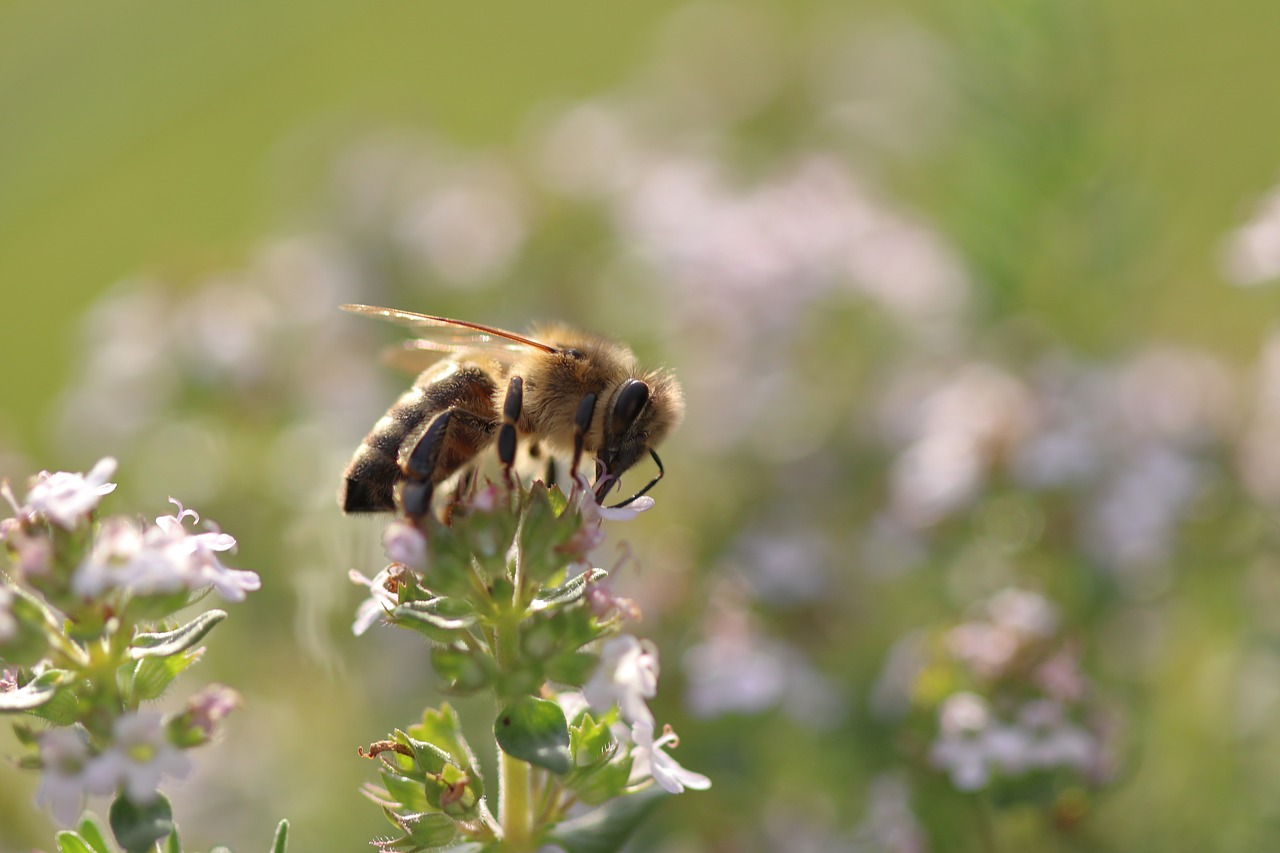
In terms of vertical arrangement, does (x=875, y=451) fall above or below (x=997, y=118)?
below

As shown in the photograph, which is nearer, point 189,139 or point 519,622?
point 519,622

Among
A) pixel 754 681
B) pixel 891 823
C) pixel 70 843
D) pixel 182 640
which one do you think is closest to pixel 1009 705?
pixel 891 823

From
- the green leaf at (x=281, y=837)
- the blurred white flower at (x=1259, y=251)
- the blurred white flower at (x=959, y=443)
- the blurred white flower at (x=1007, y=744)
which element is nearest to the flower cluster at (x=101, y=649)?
the green leaf at (x=281, y=837)

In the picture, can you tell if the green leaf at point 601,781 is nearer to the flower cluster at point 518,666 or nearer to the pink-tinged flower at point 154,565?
the flower cluster at point 518,666

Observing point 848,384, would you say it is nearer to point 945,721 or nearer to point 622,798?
point 945,721

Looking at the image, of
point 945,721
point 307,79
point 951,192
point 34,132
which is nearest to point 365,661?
point 945,721

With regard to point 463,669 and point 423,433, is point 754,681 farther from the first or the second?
point 463,669

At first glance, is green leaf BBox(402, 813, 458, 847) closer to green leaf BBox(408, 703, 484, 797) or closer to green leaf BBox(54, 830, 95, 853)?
green leaf BBox(408, 703, 484, 797)
